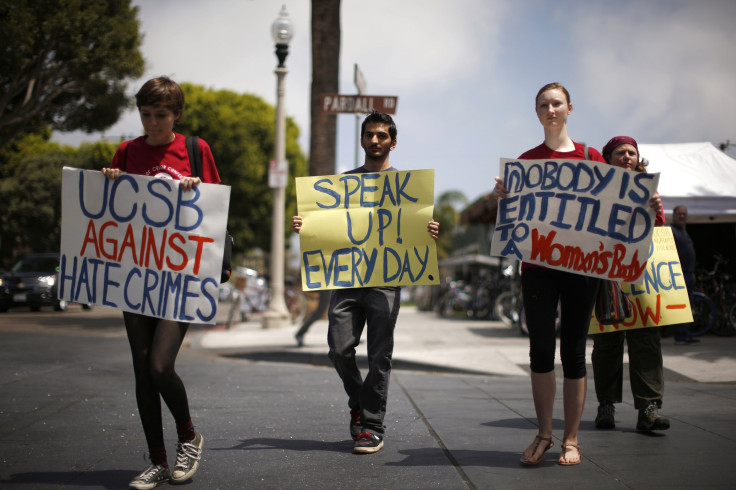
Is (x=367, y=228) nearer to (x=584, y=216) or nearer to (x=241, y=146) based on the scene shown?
(x=584, y=216)

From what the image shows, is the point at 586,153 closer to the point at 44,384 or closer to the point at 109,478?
the point at 109,478

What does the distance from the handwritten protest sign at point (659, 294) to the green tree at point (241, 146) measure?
40.8 meters

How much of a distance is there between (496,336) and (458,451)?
9.74 m

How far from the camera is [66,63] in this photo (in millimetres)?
19234

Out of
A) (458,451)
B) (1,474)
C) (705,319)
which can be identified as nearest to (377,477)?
(458,451)

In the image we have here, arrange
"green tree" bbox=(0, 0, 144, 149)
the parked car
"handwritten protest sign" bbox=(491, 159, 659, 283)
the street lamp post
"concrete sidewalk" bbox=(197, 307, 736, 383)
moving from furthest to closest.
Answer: the parked car, the street lamp post, "green tree" bbox=(0, 0, 144, 149), "concrete sidewalk" bbox=(197, 307, 736, 383), "handwritten protest sign" bbox=(491, 159, 659, 283)

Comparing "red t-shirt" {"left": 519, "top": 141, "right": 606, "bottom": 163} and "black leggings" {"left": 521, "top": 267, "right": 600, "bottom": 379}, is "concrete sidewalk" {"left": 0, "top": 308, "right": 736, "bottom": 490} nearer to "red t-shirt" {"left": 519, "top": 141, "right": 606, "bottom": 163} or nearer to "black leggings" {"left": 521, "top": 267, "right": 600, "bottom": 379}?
"black leggings" {"left": 521, "top": 267, "right": 600, "bottom": 379}

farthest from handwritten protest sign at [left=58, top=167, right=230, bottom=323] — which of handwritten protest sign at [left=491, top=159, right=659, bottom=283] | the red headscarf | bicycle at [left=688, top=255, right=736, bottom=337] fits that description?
bicycle at [left=688, top=255, right=736, bottom=337]

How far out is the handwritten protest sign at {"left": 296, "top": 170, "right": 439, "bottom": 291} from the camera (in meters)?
4.90

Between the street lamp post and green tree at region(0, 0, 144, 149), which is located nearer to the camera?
green tree at region(0, 0, 144, 149)

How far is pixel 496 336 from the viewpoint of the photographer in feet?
46.5

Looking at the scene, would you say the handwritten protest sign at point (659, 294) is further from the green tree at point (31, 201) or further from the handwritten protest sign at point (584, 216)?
the green tree at point (31, 201)

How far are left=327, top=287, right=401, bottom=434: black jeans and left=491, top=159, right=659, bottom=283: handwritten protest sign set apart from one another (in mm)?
838

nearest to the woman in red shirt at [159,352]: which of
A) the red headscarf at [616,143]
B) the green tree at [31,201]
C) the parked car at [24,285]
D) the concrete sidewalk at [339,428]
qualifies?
the concrete sidewalk at [339,428]
